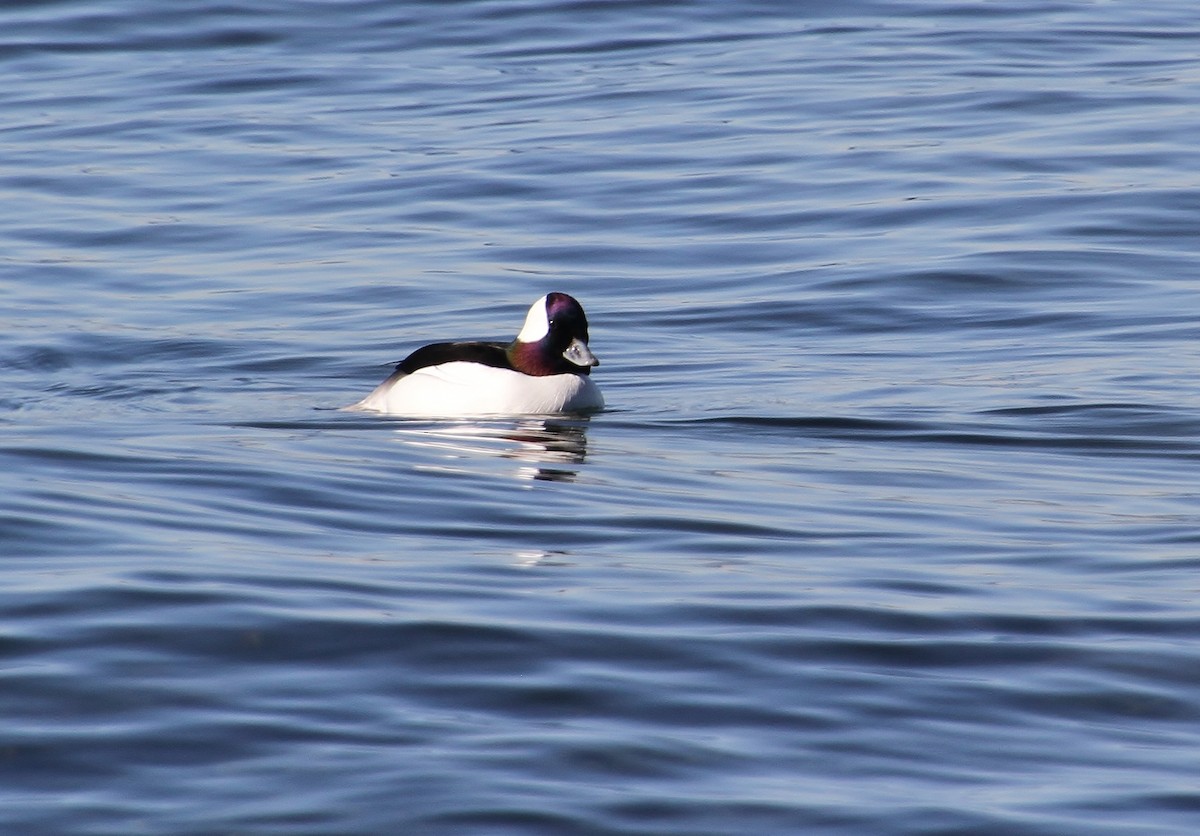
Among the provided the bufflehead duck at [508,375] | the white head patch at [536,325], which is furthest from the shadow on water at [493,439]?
the white head patch at [536,325]

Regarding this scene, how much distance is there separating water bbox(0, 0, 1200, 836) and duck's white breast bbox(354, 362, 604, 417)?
20 centimetres

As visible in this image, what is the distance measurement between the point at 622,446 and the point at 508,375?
1510 millimetres

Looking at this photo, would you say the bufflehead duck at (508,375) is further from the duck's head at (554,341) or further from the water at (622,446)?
the water at (622,446)

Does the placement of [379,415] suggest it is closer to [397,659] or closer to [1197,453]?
[1197,453]

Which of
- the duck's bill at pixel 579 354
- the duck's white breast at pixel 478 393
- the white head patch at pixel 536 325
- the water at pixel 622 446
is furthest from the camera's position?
the white head patch at pixel 536 325

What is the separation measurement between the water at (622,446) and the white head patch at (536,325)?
0.58 metres

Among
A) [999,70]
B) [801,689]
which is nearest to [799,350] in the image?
[801,689]

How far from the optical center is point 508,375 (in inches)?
475

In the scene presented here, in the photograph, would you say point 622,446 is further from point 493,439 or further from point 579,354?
point 579,354

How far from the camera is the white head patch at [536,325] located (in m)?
12.1

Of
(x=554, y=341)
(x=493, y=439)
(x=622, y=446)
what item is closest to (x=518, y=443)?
(x=493, y=439)

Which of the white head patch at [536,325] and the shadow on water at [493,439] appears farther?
the white head patch at [536,325]

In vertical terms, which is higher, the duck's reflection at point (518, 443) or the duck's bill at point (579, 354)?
the duck's bill at point (579, 354)

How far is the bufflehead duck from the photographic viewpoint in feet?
38.0
